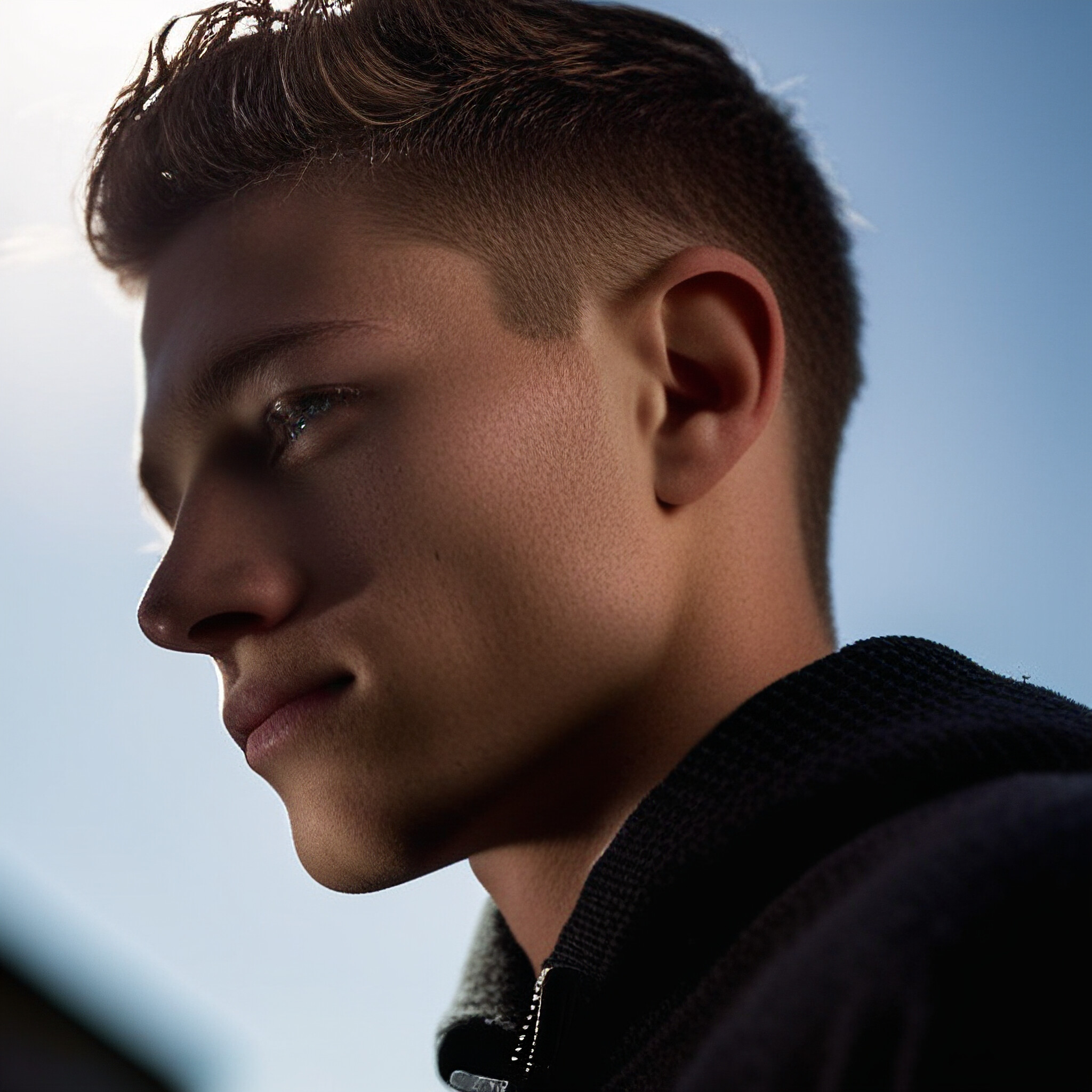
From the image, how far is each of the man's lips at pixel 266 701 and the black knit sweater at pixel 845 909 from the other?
241mm

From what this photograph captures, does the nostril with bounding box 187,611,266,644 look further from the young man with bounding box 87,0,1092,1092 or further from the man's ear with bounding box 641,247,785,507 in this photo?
the man's ear with bounding box 641,247,785,507

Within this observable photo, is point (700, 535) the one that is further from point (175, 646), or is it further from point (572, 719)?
point (175, 646)

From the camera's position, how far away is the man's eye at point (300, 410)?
919 mm

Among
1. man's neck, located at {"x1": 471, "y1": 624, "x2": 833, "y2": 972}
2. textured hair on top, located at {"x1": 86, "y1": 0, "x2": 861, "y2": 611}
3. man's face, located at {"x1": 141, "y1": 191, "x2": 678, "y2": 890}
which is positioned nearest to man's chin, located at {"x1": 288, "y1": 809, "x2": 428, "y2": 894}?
man's face, located at {"x1": 141, "y1": 191, "x2": 678, "y2": 890}

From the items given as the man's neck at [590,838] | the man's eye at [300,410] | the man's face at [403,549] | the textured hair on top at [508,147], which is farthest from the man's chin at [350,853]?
the textured hair on top at [508,147]

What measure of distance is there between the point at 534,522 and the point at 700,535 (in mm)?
152

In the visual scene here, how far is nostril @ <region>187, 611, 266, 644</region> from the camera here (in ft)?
2.93

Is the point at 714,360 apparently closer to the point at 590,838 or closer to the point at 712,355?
the point at 712,355

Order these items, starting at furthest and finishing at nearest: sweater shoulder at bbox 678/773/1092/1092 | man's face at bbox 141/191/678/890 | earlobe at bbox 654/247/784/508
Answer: earlobe at bbox 654/247/784/508
man's face at bbox 141/191/678/890
sweater shoulder at bbox 678/773/1092/1092

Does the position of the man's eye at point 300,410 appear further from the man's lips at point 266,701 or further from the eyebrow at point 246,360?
the man's lips at point 266,701

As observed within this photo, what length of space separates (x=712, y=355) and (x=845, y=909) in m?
0.55

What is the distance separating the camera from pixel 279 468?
36.9 inches

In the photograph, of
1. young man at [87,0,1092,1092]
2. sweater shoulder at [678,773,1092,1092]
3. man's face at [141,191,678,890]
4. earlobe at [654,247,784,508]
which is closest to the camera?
sweater shoulder at [678,773,1092,1092]

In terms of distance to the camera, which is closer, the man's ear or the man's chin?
the man's chin
